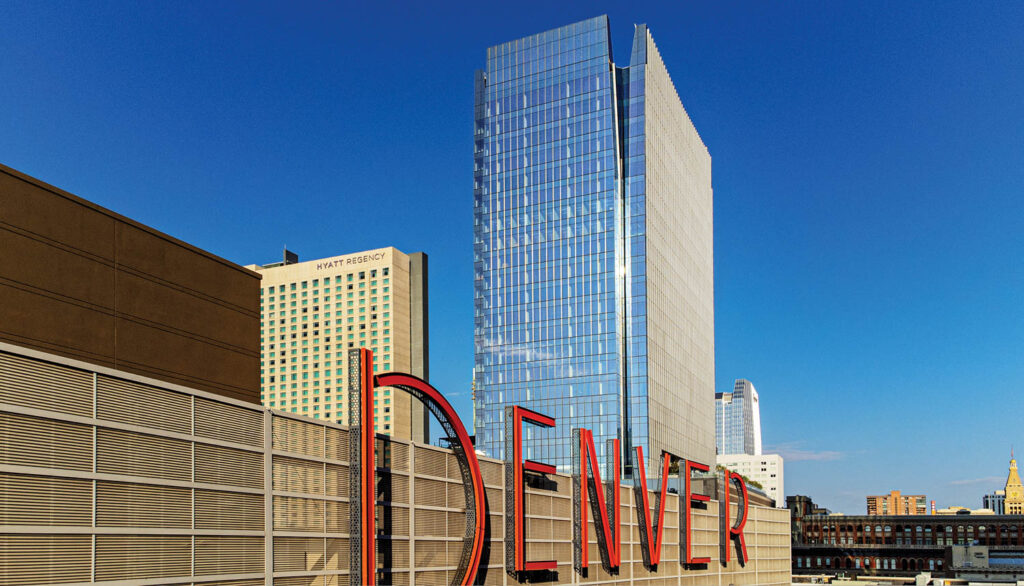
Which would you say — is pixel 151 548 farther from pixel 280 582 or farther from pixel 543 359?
pixel 543 359

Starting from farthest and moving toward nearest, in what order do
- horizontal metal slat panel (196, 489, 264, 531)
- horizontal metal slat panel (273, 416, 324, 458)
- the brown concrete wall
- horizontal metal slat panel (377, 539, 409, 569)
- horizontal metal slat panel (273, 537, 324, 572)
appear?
1. horizontal metal slat panel (377, 539, 409, 569)
2. horizontal metal slat panel (273, 416, 324, 458)
3. horizontal metal slat panel (273, 537, 324, 572)
4. horizontal metal slat panel (196, 489, 264, 531)
5. the brown concrete wall

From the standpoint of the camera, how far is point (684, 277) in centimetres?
19638

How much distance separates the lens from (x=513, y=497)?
196 feet

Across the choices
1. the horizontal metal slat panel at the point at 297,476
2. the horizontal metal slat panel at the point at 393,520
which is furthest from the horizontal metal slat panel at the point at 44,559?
the horizontal metal slat panel at the point at 393,520

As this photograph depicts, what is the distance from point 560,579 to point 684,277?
443ft

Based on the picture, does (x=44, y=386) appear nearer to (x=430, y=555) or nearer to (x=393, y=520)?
(x=393, y=520)

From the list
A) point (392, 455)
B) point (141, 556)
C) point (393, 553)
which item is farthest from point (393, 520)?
point (141, 556)

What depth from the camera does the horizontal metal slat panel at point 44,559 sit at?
27359 millimetres

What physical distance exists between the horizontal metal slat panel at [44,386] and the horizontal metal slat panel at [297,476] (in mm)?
10178

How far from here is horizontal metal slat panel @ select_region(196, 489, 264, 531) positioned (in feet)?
114

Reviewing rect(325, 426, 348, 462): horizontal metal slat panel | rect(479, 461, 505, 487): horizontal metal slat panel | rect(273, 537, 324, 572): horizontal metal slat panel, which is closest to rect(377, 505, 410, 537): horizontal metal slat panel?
rect(325, 426, 348, 462): horizontal metal slat panel

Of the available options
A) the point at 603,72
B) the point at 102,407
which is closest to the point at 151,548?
the point at 102,407

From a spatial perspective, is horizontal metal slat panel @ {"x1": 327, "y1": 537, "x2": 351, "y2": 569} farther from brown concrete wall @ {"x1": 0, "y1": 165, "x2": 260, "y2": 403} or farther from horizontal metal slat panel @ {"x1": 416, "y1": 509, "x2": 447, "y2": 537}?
brown concrete wall @ {"x1": 0, "y1": 165, "x2": 260, "y2": 403}

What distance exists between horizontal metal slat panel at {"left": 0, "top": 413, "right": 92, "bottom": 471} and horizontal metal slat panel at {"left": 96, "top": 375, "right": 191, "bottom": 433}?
3.81 feet
